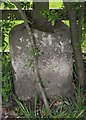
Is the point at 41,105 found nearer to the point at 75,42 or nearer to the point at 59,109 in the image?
the point at 59,109

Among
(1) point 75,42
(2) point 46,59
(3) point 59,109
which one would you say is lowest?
(3) point 59,109

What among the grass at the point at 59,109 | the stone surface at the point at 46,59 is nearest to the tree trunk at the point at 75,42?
the stone surface at the point at 46,59

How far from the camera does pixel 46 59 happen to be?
12.0 feet

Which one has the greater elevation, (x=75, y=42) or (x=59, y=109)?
(x=75, y=42)

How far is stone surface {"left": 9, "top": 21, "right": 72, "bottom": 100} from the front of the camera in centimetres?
363

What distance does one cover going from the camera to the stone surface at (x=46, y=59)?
3629 mm

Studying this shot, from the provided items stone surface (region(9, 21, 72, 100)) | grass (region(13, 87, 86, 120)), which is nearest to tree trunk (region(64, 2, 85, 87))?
stone surface (region(9, 21, 72, 100))

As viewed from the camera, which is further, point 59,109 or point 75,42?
point 75,42

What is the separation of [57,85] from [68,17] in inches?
28.8

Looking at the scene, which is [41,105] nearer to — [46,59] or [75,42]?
[46,59]

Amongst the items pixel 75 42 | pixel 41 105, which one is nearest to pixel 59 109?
pixel 41 105

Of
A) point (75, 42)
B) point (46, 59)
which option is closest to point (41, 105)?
point (46, 59)

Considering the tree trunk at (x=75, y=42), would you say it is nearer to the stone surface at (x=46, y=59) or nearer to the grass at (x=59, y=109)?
the stone surface at (x=46, y=59)

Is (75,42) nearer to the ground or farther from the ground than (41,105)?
farther from the ground
